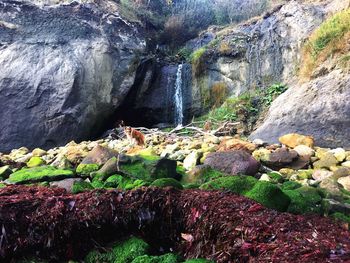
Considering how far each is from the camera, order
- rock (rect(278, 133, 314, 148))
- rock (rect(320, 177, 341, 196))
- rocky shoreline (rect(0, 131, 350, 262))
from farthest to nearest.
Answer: rock (rect(278, 133, 314, 148)), rock (rect(320, 177, 341, 196)), rocky shoreline (rect(0, 131, 350, 262))

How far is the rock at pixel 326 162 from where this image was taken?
661 centimetres

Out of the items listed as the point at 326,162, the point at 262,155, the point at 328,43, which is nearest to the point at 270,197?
the point at 262,155

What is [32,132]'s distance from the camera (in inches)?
481

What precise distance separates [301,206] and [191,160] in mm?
3036

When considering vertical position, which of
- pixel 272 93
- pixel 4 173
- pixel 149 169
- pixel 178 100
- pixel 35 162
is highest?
pixel 272 93

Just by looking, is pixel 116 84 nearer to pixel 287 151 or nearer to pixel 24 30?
pixel 24 30

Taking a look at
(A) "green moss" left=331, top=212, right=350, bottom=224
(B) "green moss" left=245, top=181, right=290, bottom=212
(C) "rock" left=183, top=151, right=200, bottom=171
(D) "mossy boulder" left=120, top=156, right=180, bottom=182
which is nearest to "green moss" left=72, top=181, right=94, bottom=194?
(D) "mossy boulder" left=120, top=156, right=180, bottom=182

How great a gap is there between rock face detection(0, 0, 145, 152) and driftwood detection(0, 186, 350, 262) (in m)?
9.19

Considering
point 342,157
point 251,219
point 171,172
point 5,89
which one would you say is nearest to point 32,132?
point 5,89

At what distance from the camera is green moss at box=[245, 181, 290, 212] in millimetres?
3515

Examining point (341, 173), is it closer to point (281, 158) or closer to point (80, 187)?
point (281, 158)

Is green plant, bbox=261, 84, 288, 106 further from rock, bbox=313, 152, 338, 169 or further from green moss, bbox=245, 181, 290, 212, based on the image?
green moss, bbox=245, 181, 290, 212

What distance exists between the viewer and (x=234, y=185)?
398cm

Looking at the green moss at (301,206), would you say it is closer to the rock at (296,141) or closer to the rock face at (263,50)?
the rock at (296,141)
